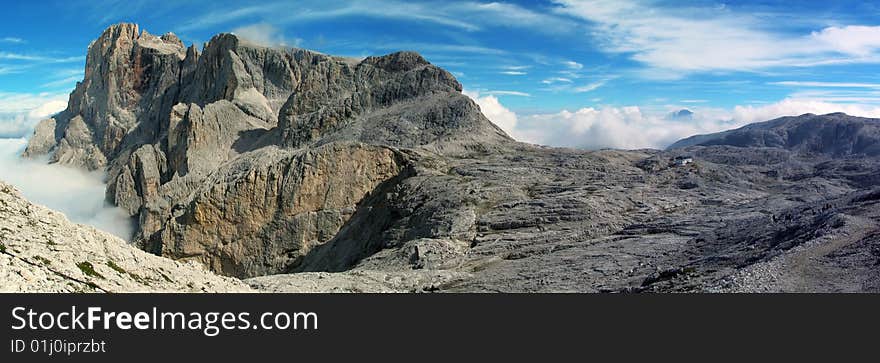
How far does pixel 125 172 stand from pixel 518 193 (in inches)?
3495

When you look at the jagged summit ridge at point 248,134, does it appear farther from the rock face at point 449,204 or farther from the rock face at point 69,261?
the rock face at point 69,261

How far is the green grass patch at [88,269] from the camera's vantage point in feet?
76.3

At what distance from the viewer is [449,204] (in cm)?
5528

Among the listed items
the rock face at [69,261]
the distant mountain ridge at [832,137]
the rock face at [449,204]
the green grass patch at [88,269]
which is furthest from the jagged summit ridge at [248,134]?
the distant mountain ridge at [832,137]

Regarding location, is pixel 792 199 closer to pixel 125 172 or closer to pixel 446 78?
pixel 446 78

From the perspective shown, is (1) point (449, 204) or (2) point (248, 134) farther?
(2) point (248, 134)

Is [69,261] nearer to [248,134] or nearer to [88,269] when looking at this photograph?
[88,269]

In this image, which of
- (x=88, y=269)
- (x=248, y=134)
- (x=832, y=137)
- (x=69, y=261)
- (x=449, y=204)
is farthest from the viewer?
(x=832, y=137)

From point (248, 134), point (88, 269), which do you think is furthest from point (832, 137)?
point (88, 269)

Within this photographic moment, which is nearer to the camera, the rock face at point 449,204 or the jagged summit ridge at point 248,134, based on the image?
the rock face at point 449,204

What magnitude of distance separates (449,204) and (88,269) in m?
34.4

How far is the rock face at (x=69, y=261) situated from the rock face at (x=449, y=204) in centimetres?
953

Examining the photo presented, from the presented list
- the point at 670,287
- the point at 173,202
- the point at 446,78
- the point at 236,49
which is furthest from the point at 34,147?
the point at 670,287

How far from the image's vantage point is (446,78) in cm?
9694
